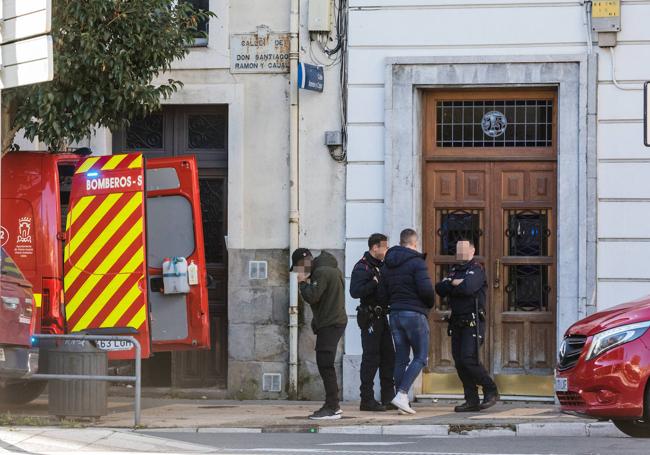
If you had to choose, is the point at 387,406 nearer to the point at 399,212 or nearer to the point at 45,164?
the point at 399,212

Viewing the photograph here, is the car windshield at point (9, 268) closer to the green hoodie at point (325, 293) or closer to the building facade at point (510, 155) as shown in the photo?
the green hoodie at point (325, 293)

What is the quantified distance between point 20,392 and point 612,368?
6858mm

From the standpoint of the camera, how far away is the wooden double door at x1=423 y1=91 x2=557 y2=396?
52.6 ft

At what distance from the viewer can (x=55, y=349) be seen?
13.4 meters

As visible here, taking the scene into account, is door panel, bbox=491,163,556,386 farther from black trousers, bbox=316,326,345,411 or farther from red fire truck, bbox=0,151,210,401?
red fire truck, bbox=0,151,210,401

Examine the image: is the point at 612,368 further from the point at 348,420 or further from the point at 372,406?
the point at 372,406

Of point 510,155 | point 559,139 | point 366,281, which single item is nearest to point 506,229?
point 510,155

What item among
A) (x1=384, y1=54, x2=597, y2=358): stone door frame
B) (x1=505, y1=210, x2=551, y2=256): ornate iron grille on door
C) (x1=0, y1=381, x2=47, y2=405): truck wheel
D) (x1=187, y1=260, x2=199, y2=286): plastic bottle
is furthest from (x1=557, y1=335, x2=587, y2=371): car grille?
(x1=0, y1=381, x2=47, y2=405): truck wheel

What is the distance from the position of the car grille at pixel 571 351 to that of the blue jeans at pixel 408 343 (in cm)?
258

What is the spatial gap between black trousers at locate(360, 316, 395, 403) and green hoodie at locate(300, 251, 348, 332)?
871 millimetres

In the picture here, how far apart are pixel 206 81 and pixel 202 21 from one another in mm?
683

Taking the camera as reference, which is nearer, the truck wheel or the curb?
the curb

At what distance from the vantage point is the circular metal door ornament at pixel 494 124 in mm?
16172

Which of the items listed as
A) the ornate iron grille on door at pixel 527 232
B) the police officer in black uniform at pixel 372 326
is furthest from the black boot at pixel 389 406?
the ornate iron grille on door at pixel 527 232
